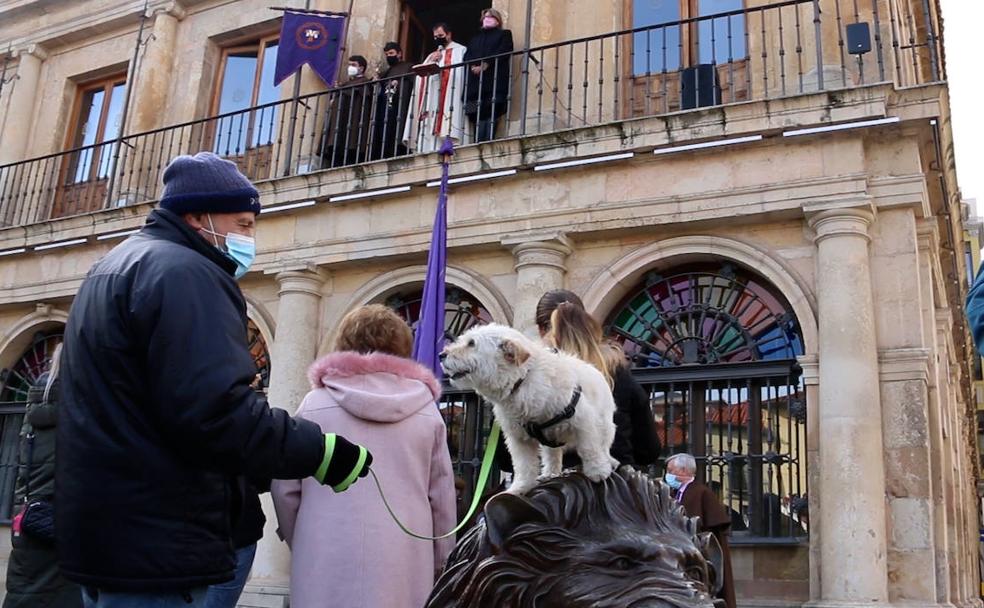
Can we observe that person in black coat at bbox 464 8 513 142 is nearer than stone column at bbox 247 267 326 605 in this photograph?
No

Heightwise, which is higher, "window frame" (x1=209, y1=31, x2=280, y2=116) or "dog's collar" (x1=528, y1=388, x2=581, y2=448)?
"window frame" (x1=209, y1=31, x2=280, y2=116)

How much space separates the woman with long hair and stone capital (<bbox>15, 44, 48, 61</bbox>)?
14067 millimetres

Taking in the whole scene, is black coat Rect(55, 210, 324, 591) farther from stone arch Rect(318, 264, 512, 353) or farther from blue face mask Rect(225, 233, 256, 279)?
stone arch Rect(318, 264, 512, 353)

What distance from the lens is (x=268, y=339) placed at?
10586 mm

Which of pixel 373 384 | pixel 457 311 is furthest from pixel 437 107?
pixel 373 384

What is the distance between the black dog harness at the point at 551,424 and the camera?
2.25 m

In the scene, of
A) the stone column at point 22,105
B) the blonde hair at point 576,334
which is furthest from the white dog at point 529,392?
the stone column at point 22,105

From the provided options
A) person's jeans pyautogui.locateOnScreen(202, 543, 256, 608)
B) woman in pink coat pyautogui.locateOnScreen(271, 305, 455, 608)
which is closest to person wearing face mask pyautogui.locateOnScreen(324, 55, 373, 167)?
woman in pink coat pyautogui.locateOnScreen(271, 305, 455, 608)

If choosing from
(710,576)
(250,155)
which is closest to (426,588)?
Answer: (710,576)

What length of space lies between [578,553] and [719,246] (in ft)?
24.2

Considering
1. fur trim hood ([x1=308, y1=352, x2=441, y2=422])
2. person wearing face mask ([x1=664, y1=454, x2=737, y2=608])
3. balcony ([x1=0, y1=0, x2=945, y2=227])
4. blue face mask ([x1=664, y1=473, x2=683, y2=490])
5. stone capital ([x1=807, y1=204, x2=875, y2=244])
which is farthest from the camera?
balcony ([x1=0, y1=0, x2=945, y2=227])

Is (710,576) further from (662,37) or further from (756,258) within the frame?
(662,37)

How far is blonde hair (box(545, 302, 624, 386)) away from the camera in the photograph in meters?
2.88

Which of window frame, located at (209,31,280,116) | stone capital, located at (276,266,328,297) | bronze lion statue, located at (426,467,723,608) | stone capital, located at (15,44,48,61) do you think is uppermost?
stone capital, located at (15,44,48,61)
